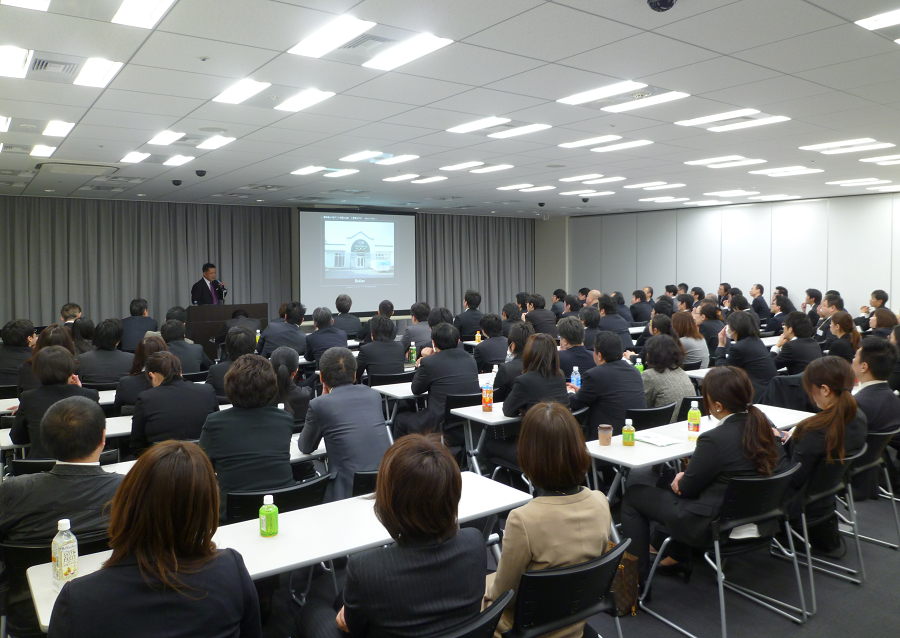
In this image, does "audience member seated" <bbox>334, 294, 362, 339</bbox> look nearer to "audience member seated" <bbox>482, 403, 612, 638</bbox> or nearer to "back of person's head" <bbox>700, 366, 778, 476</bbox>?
"back of person's head" <bbox>700, 366, 778, 476</bbox>

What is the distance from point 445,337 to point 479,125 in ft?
6.98

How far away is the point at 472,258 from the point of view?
54.0ft

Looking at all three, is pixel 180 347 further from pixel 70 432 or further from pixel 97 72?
pixel 70 432

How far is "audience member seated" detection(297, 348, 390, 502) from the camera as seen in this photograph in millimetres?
3275

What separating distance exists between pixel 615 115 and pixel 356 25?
9.20ft

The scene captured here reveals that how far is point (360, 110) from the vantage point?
5129 mm

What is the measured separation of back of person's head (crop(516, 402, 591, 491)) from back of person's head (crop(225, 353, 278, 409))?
1.42m

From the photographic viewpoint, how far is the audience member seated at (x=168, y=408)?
11.7ft

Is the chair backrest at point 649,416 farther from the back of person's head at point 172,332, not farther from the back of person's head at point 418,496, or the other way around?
the back of person's head at point 172,332

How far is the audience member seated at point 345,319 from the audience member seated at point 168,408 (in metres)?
4.40

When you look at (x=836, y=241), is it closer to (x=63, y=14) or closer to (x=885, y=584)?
(x=885, y=584)

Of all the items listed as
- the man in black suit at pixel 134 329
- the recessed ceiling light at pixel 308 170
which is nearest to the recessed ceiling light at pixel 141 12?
the recessed ceiling light at pixel 308 170

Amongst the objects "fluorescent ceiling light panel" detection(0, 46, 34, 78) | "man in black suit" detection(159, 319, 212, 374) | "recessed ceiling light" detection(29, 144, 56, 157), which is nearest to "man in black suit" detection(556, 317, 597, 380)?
"man in black suit" detection(159, 319, 212, 374)

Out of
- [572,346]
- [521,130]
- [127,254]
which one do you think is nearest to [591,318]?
[572,346]
